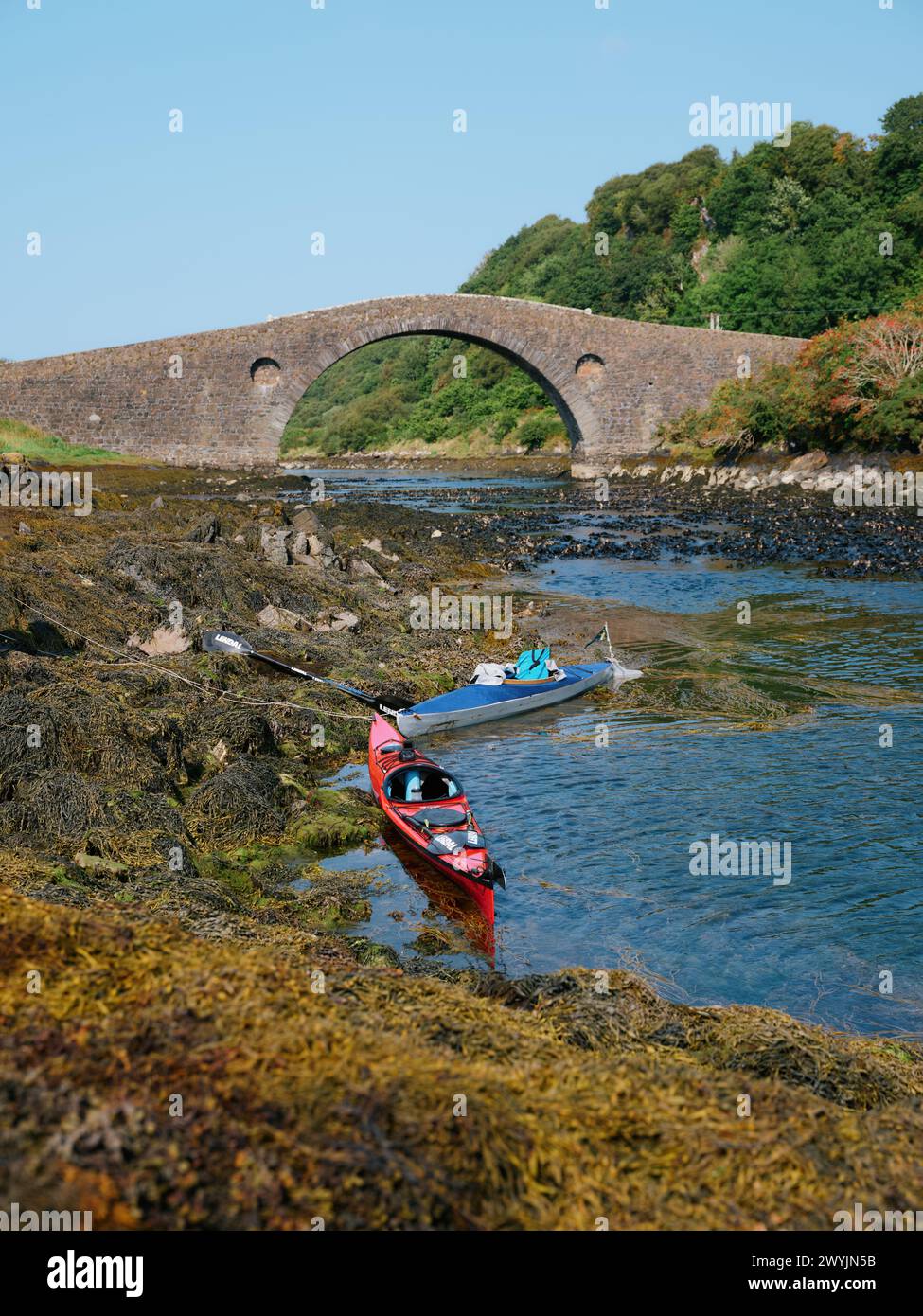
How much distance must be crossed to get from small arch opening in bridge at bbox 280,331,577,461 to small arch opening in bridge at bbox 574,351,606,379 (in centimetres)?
178

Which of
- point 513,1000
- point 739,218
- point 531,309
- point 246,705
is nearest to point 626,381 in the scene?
point 531,309

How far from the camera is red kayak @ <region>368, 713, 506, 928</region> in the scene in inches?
339

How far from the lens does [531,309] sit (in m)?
56.1

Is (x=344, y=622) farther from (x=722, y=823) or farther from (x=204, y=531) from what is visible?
(x=722, y=823)

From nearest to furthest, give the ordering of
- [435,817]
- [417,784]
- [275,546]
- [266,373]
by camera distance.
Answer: [435,817] → [417,784] → [275,546] → [266,373]

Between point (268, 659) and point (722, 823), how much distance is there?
711 centimetres

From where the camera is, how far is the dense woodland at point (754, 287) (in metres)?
42.8

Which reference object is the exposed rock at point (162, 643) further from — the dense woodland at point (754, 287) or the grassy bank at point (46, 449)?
the dense woodland at point (754, 287)

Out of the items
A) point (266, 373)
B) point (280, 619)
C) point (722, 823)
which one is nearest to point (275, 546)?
point (280, 619)

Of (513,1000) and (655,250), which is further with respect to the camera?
(655,250)

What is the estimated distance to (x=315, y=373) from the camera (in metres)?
54.0

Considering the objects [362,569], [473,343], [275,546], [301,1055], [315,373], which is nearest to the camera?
[301,1055]
